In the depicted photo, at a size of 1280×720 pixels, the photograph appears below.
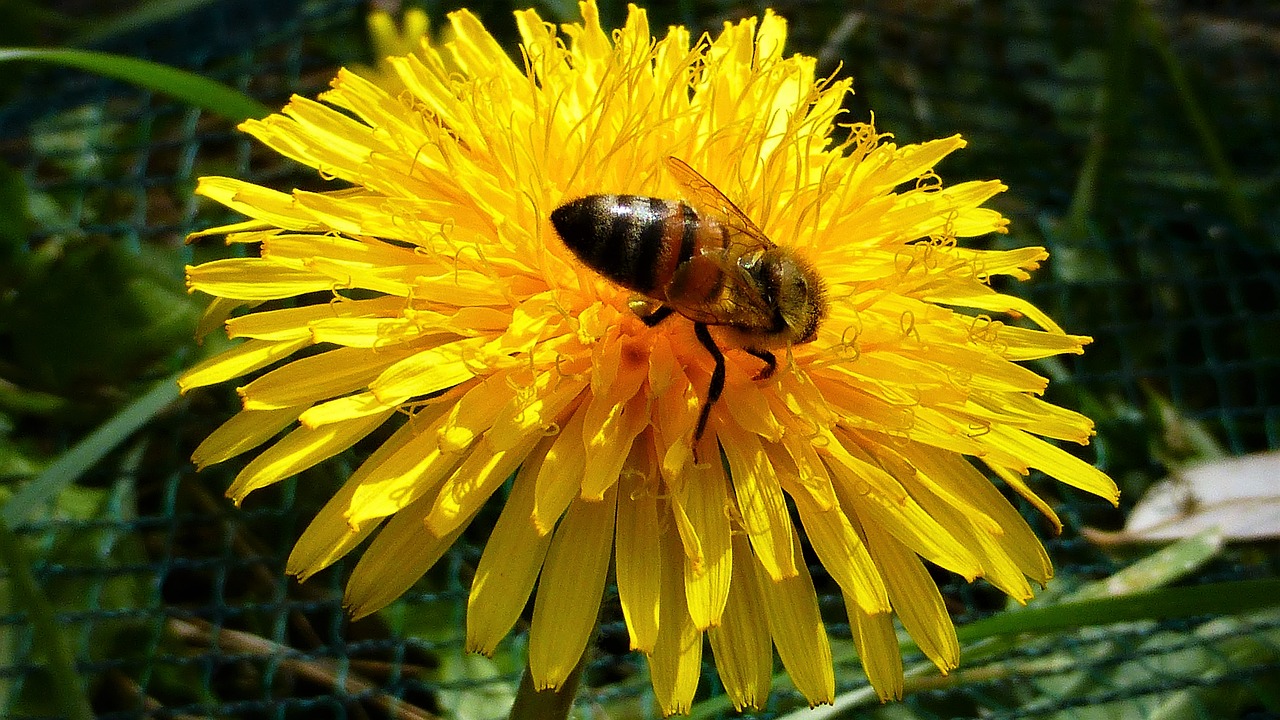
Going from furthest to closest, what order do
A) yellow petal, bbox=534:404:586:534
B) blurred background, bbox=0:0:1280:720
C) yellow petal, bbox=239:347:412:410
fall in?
blurred background, bbox=0:0:1280:720 < yellow petal, bbox=239:347:412:410 < yellow petal, bbox=534:404:586:534

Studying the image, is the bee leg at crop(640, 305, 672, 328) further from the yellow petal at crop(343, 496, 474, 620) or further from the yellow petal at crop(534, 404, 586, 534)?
the yellow petal at crop(343, 496, 474, 620)

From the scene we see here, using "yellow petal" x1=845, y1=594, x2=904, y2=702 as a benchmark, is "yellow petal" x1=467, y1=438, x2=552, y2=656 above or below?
above

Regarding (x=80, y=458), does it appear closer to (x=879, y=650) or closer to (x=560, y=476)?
(x=560, y=476)

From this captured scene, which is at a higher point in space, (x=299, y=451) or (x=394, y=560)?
(x=299, y=451)

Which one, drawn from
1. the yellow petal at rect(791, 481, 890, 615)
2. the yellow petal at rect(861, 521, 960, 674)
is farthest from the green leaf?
the yellow petal at rect(861, 521, 960, 674)

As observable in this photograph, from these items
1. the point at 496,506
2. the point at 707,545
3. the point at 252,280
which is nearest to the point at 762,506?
the point at 707,545
